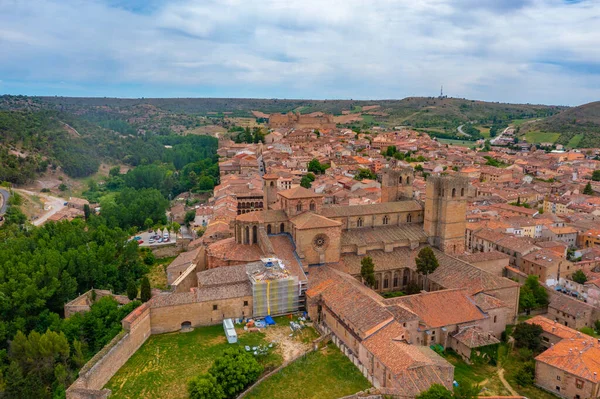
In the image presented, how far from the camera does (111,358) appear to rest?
27062 mm

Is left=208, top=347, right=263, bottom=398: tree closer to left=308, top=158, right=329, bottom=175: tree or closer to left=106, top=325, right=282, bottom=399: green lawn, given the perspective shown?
left=106, top=325, right=282, bottom=399: green lawn

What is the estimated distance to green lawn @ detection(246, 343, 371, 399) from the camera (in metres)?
25.1

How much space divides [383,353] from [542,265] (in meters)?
25.9

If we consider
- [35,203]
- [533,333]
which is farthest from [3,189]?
[533,333]

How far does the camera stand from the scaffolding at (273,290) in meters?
32.7

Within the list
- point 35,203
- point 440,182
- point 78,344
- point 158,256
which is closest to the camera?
point 78,344

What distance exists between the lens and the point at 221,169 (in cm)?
9031

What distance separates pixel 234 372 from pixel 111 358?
7.57 meters

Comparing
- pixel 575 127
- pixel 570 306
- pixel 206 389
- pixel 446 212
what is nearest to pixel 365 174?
pixel 446 212

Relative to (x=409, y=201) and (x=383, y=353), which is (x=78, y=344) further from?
(x=409, y=201)

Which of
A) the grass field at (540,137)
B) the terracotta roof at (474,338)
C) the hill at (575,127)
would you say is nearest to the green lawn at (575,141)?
the hill at (575,127)

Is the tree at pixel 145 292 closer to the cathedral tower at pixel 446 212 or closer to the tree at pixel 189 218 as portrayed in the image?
the cathedral tower at pixel 446 212

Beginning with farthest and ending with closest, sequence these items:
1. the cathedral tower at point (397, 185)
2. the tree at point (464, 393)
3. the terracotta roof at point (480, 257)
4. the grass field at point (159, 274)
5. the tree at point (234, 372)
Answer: the cathedral tower at point (397, 185), the grass field at point (159, 274), the terracotta roof at point (480, 257), the tree at point (234, 372), the tree at point (464, 393)

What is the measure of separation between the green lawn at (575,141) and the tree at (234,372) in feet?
503
